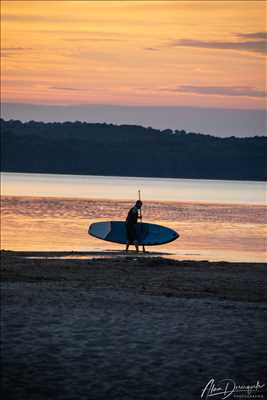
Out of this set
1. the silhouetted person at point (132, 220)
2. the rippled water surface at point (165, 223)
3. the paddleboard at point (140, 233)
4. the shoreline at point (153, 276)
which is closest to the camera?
the shoreline at point (153, 276)

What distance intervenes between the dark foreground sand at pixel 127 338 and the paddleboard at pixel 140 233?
41.3 feet

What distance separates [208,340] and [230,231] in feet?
136

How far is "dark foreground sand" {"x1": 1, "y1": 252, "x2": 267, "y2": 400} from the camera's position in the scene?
11.3 m

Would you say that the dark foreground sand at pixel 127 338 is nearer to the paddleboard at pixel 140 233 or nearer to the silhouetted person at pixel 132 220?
the silhouetted person at pixel 132 220

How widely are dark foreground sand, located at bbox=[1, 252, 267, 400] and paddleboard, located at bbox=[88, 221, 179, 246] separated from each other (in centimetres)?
1260

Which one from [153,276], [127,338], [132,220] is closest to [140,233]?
[132,220]

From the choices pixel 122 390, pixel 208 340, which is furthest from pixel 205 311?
pixel 122 390

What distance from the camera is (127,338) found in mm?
13367

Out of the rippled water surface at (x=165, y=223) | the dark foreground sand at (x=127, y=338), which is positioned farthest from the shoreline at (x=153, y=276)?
the rippled water surface at (x=165, y=223)

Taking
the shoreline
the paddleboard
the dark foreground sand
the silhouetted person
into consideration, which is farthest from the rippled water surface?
the dark foreground sand

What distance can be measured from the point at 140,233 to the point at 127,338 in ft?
65.4

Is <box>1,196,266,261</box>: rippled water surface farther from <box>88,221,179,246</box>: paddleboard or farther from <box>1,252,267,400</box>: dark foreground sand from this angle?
<box>1,252,267,400</box>: dark foreground sand

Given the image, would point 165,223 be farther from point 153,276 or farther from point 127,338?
Answer: point 127,338

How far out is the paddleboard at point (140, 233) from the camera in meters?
33.2
